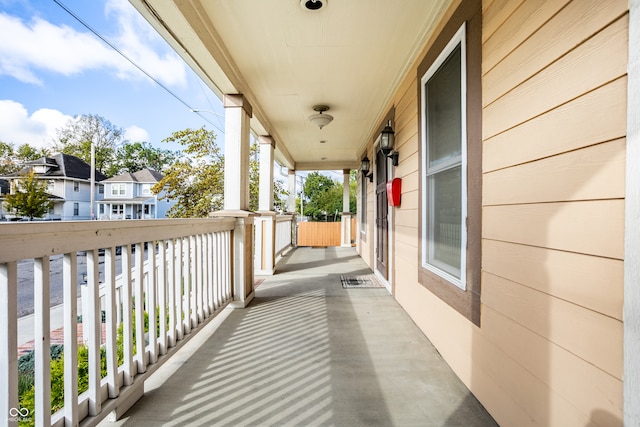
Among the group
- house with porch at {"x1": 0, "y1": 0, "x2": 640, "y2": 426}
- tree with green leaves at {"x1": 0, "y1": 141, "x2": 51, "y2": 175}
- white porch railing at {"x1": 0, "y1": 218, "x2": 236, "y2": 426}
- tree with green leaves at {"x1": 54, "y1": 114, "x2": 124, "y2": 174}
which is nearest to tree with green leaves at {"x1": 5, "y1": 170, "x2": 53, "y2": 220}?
tree with green leaves at {"x1": 0, "y1": 141, "x2": 51, "y2": 175}

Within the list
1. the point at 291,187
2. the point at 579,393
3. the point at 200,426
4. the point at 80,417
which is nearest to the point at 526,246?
the point at 579,393

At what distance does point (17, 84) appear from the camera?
5410 millimetres

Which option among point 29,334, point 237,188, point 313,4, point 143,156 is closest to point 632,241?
point 313,4

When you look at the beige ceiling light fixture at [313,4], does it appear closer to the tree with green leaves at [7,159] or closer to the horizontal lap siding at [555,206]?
the horizontal lap siding at [555,206]

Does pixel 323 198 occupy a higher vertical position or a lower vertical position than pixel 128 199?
higher

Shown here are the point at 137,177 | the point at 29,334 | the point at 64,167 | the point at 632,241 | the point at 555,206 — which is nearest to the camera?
the point at 632,241

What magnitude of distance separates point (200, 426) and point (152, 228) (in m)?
1.04

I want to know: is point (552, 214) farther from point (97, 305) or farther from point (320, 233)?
point (320, 233)

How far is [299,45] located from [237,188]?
1.57 meters

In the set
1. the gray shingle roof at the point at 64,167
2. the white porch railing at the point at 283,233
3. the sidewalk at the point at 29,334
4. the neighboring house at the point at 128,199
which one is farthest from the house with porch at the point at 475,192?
the neighboring house at the point at 128,199

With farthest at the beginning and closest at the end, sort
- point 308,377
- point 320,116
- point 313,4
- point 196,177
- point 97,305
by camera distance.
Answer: point 196,177
point 320,116
point 313,4
point 308,377
point 97,305

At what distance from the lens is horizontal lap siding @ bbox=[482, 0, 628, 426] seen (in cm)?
85

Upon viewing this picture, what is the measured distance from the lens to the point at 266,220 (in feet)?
16.6

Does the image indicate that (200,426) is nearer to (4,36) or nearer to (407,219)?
(407,219)
